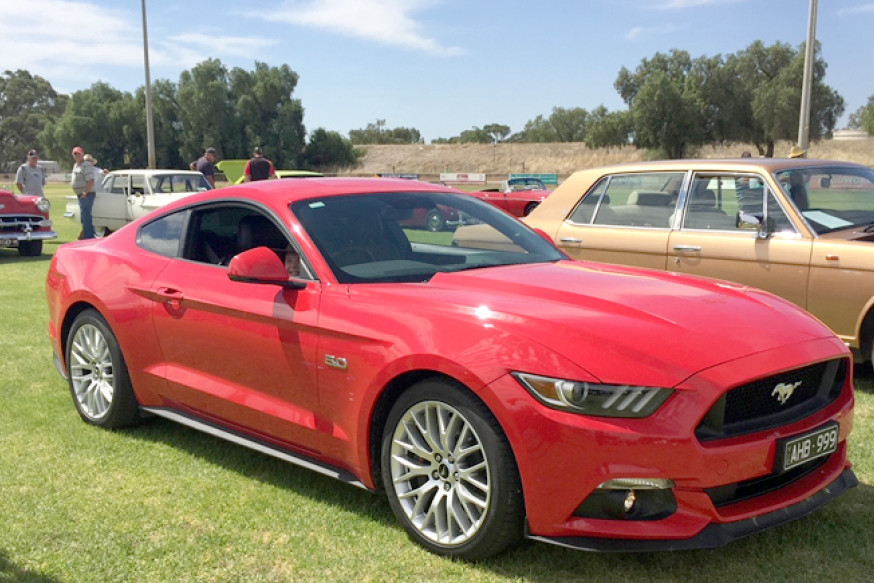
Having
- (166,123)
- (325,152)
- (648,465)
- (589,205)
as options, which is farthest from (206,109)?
(648,465)

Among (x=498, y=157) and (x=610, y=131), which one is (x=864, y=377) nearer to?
(x=610, y=131)

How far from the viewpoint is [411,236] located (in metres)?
4.43

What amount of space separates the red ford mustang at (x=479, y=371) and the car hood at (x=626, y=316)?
0.01 metres

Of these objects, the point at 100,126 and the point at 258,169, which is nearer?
the point at 258,169

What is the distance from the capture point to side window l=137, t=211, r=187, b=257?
477cm

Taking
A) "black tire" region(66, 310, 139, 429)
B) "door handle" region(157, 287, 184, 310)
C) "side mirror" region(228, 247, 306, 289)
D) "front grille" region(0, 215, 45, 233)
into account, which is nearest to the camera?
"side mirror" region(228, 247, 306, 289)

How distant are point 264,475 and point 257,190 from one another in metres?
1.49

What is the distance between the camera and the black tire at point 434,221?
452 cm

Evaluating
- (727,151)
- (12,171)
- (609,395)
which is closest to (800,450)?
(609,395)

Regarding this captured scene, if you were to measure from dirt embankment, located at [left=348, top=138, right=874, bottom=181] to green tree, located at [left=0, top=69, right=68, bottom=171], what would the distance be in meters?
50.5

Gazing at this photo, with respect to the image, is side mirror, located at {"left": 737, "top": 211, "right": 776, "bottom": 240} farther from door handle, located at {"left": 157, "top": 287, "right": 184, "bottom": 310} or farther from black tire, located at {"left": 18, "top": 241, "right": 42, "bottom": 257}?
black tire, located at {"left": 18, "top": 241, "right": 42, "bottom": 257}

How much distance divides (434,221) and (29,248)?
13262mm

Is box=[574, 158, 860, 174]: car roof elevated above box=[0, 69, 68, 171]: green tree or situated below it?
below

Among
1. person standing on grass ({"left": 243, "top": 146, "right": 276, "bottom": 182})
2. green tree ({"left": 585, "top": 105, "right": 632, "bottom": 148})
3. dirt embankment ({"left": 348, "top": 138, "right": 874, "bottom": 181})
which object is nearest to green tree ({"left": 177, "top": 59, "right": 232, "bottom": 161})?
dirt embankment ({"left": 348, "top": 138, "right": 874, "bottom": 181})
